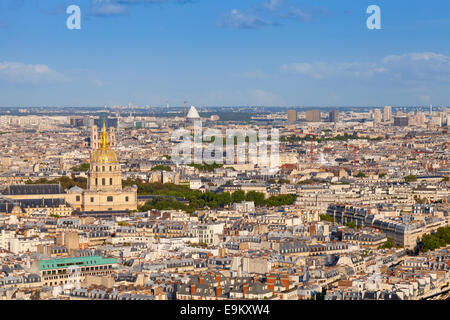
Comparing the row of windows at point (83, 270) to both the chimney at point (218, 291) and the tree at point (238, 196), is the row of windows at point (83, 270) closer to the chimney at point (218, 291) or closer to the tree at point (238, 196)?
the chimney at point (218, 291)

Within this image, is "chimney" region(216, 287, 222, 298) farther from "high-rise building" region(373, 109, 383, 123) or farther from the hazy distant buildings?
"high-rise building" region(373, 109, 383, 123)

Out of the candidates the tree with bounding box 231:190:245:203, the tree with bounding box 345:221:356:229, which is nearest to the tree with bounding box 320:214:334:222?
the tree with bounding box 345:221:356:229

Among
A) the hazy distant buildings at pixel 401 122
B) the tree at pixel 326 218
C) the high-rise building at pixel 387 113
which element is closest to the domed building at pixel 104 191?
the tree at pixel 326 218

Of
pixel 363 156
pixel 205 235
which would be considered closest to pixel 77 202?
pixel 205 235

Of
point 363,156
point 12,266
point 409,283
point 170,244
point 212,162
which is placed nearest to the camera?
point 409,283

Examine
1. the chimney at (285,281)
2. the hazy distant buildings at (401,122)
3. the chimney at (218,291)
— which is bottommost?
the chimney at (285,281)
